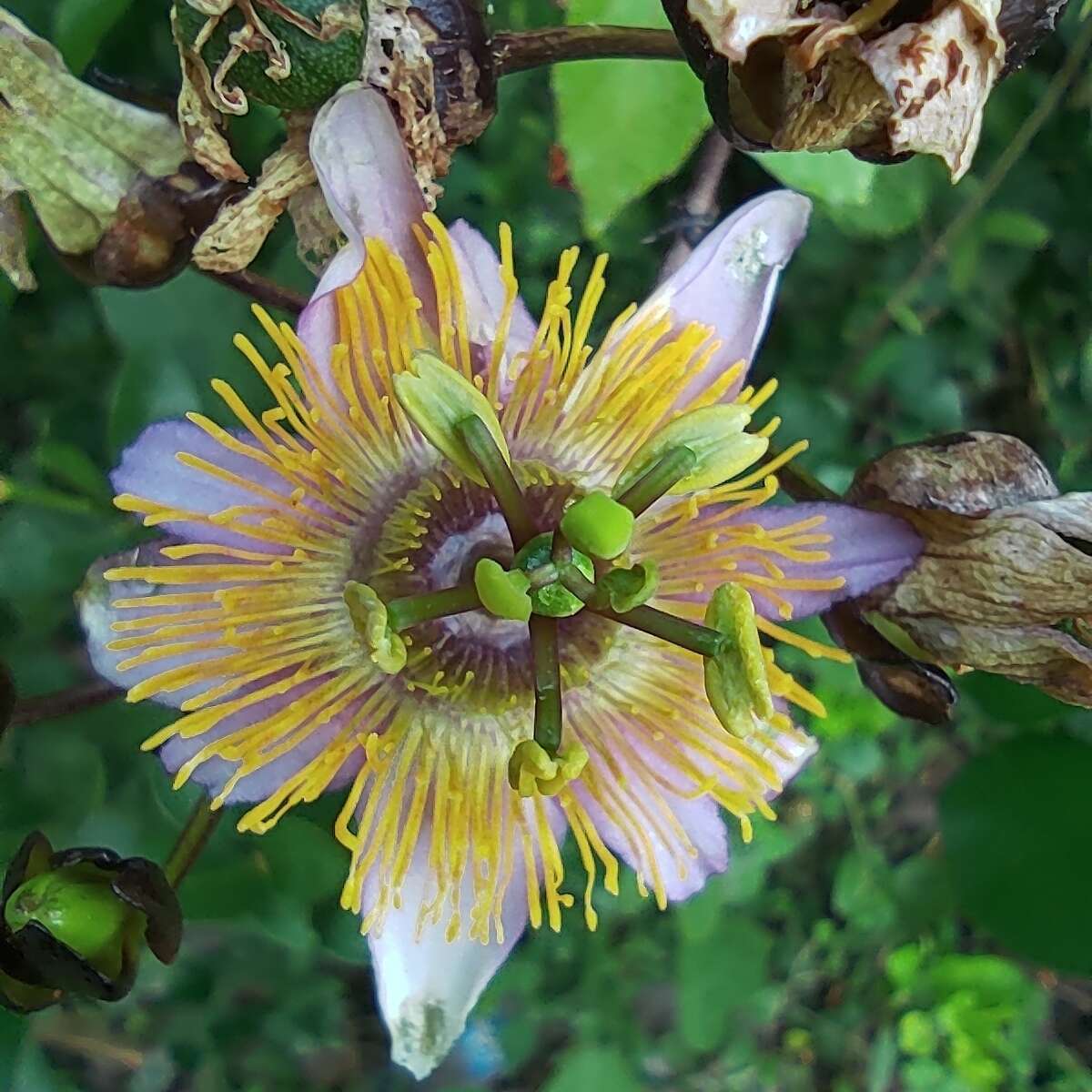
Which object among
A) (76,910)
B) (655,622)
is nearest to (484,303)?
(655,622)

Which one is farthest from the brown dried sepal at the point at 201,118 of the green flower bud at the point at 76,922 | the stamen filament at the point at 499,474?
the green flower bud at the point at 76,922

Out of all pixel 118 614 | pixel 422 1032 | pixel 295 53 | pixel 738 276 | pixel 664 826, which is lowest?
pixel 422 1032

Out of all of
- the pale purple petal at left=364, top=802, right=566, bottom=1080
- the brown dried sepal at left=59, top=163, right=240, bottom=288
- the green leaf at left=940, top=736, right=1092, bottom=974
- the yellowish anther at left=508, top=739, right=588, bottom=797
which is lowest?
the green leaf at left=940, top=736, right=1092, bottom=974

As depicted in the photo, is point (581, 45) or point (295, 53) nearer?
point (295, 53)

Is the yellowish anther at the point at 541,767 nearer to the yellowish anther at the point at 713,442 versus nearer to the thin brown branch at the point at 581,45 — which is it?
the yellowish anther at the point at 713,442

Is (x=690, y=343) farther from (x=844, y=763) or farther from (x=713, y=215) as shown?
(x=844, y=763)

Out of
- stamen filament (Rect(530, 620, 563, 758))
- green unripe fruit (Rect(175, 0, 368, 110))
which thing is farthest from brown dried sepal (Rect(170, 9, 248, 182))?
stamen filament (Rect(530, 620, 563, 758))

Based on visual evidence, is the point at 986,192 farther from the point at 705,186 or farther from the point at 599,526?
the point at 599,526

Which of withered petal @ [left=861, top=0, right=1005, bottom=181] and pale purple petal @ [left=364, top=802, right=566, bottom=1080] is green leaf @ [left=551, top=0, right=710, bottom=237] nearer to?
withered petal @ [left=861, top=0, right=1005, bottom=181]
